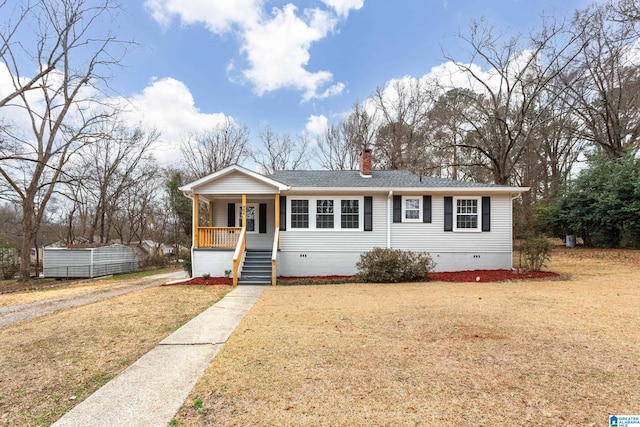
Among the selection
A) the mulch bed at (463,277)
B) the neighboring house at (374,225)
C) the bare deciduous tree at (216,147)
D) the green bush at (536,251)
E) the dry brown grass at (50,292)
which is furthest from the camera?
the bare deciduous tree at (216,147)

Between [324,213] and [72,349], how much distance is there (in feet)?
29.7

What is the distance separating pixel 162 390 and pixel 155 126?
1128 inches

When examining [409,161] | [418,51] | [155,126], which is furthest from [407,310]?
[155,126]

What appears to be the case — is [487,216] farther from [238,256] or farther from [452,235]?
[238,256]

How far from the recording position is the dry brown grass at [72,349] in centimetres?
319

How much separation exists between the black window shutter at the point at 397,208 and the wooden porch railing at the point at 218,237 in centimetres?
609

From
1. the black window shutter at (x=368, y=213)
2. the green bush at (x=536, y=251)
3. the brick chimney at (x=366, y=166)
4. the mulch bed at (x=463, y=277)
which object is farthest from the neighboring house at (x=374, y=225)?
the brick chimney at (x=366, y=166)

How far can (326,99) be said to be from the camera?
85.1 ft

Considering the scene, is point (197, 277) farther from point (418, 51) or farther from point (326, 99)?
point (326, 99)

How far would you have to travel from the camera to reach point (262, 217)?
13.8m


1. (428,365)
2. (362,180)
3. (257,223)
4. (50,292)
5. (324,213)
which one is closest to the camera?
(428,365)

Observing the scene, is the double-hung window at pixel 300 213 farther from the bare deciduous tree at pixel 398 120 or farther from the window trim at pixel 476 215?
the bare deciduous tree at pixel 398 120

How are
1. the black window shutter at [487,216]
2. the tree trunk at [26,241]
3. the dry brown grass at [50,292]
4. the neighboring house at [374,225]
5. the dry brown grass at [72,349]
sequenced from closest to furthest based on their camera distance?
the dry brown grass at [72,349] → the dry brown grass at [50,292] → the neighboring house at [374,225] → the black window shutter at [487,216] → the tree trunk at [26,241]

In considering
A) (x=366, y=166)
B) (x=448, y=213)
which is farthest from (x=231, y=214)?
(x=448, y=213)
